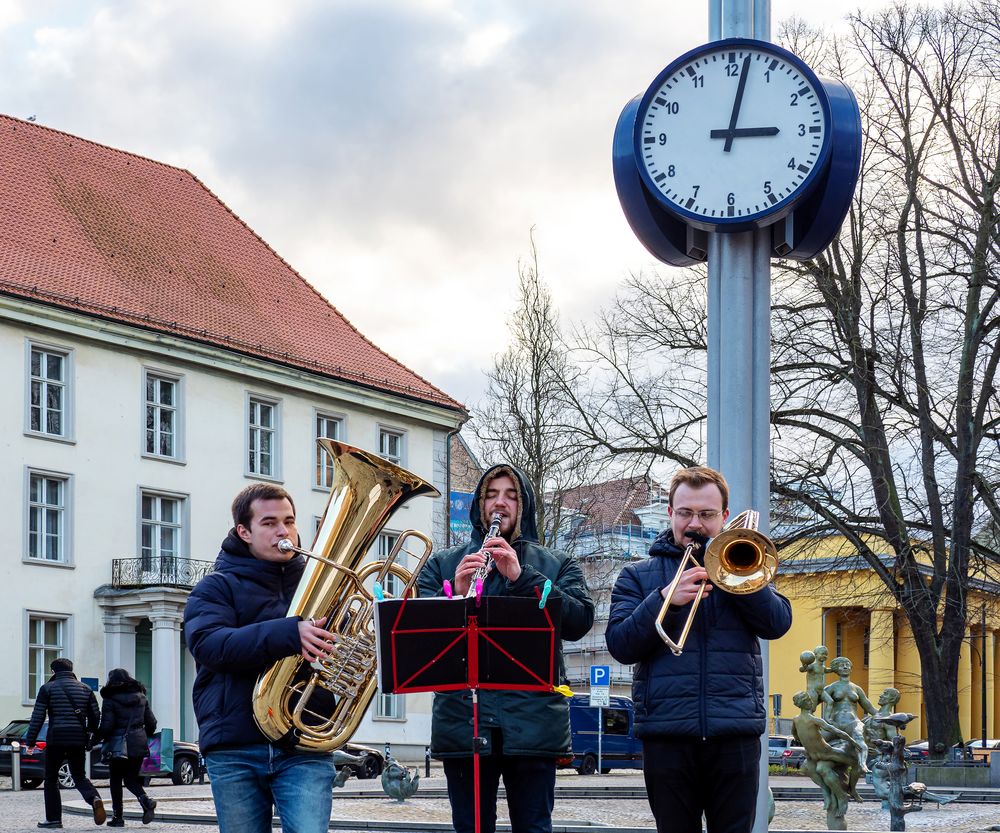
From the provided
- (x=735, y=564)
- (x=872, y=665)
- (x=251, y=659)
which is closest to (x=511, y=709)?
(x=251, y=659)

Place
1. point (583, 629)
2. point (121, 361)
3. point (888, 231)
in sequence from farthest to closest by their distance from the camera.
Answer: point (121, 361) < point (888, 231) < point (583, 629)

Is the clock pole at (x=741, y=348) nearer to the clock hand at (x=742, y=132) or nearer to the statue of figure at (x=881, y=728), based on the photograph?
the clock hand at (x=742, y=132)

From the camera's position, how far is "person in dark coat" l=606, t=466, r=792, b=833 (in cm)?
596

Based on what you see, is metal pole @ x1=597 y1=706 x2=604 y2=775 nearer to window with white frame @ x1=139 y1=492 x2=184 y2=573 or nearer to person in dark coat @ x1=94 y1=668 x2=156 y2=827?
window with white frame @ x1=139 y1=492 x2=184 y2=573

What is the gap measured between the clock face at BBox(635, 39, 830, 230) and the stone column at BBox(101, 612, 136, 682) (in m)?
33.3

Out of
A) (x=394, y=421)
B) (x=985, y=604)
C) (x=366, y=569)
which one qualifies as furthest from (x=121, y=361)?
(x=366, y=569)

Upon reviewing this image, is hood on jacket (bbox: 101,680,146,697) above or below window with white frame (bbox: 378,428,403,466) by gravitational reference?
below

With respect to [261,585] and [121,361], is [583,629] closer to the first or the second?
[261,585]

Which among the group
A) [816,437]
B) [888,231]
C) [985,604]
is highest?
[888,231]

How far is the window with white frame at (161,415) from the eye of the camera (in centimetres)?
4078

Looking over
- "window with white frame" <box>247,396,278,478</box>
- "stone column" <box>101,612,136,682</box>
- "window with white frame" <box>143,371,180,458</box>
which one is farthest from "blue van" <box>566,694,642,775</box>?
"window with white frame" <box>143,371,180,458</box>

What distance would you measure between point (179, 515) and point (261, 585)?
117ft

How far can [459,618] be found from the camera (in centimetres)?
641

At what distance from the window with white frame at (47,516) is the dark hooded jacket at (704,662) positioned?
33314 mm
